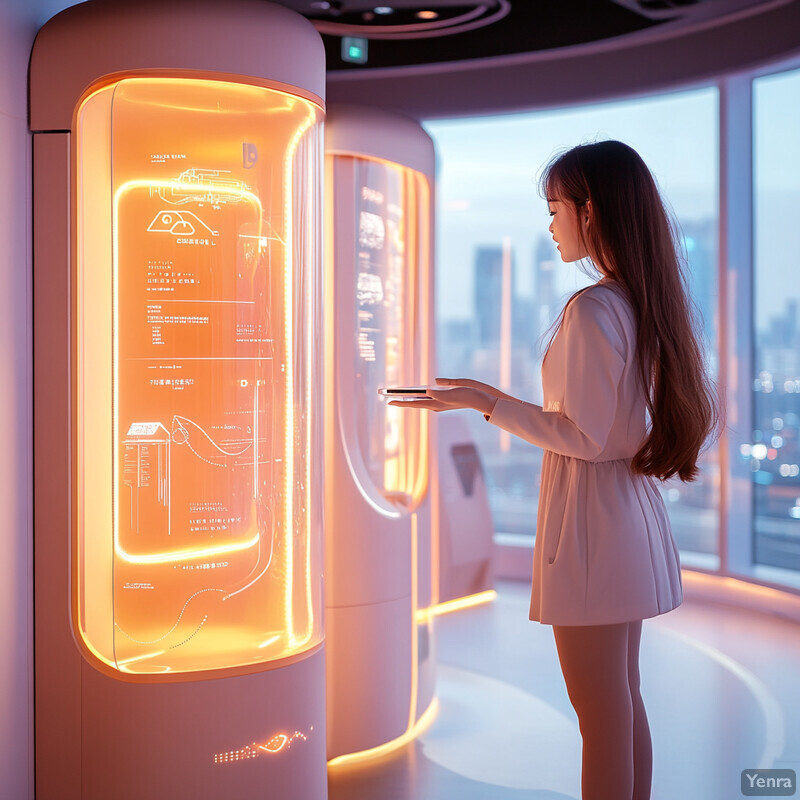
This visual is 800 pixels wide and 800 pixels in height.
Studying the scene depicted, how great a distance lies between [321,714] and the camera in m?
2.33

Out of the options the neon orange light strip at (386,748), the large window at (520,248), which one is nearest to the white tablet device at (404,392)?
the neon orange light strip at (386,748)

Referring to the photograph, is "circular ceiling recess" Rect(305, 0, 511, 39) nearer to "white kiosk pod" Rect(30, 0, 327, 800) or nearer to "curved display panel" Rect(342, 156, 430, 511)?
"curved display panel" Rect(342, 156, 430, 511)

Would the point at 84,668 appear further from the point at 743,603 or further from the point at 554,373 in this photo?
the point at 743,603

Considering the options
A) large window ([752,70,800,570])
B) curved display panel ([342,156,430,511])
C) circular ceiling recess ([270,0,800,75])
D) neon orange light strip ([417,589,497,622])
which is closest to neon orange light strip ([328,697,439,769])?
curved display panel ([342,156,430,511])

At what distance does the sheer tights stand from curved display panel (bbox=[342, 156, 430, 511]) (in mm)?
1246

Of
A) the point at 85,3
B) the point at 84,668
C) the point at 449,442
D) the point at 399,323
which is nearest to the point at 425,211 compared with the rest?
the point at 399,323

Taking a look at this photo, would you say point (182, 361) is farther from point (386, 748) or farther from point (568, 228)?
point (386, 748)

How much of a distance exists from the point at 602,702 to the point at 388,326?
1.58 m

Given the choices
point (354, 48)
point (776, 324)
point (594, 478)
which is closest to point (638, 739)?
point (594, 478)

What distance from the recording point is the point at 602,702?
172 cm

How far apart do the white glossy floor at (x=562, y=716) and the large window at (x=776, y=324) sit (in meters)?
0.66

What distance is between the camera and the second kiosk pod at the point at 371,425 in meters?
2.82

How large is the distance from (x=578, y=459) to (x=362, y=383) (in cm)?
122

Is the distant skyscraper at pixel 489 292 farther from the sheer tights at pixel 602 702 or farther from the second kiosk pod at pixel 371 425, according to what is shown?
the sheer tights at pixel 602 702
